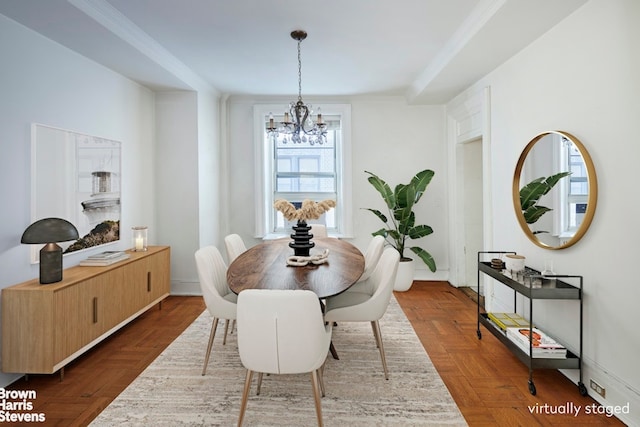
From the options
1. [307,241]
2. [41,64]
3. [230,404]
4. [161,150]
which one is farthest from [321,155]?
[230,404]

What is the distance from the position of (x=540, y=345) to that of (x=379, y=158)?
3224mm

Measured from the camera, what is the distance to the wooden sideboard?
2.22 metres

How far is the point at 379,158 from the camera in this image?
16.2 ft

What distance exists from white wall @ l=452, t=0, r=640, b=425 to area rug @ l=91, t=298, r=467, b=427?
2.67 feet

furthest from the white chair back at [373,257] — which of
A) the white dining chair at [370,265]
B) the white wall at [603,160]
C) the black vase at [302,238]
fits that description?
the white wall at [603,160]

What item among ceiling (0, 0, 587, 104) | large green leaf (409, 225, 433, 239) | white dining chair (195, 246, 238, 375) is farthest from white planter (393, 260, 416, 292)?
white dining chair (195, 246, 238, 375)

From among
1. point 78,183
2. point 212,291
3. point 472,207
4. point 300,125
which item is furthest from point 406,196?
point 78,183

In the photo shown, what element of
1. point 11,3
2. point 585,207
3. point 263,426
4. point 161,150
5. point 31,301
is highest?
point 11,3

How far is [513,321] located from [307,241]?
1.75 meters

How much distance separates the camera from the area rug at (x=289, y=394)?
193cm

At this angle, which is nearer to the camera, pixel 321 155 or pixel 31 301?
pixel 31 301

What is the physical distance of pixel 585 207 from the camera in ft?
7.02

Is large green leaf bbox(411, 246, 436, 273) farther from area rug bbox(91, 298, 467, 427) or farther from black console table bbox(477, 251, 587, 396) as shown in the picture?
black console table bbox(477, 251, 587, 396)

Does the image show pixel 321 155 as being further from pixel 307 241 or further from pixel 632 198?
pixel 632 198
